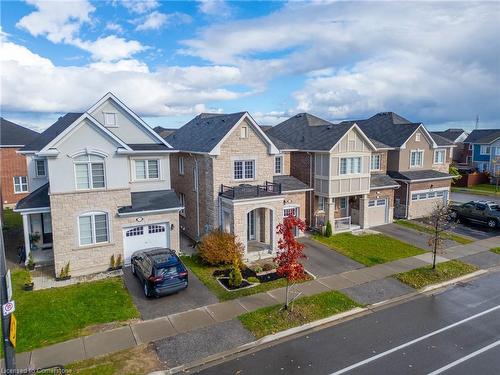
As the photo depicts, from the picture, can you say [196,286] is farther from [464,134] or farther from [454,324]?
[464,134]

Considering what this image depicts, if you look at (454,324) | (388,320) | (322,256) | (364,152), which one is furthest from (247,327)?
(364,152)

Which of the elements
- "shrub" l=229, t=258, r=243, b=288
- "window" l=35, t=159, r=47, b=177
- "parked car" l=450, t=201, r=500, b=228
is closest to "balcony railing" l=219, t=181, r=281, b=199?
"shrub" l=229, t=258, r=243, b=288

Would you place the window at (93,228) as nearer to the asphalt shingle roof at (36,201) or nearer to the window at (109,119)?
the asphalt shingle roof at (36,201)

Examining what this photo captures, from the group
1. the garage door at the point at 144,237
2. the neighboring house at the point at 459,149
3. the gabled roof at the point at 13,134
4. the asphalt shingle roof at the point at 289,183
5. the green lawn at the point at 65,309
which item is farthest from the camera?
the neighboring house at the point at 459,149

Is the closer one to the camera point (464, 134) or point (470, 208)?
point (470, 208)

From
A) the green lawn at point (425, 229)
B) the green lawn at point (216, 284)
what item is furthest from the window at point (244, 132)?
the green lawn at point (425, 229)

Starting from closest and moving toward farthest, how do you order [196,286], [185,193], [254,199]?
[196,286]
[254,199]
[185,193]
